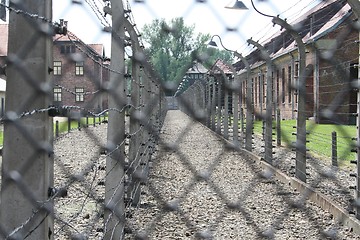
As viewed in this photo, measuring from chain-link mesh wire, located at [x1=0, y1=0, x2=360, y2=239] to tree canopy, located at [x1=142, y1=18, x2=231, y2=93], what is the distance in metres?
0.04

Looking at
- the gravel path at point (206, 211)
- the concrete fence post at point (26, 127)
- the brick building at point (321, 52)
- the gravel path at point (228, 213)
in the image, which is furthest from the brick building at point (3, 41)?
the gravel path at point (228, 213)

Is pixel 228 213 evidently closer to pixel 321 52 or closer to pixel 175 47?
pixel 321 52

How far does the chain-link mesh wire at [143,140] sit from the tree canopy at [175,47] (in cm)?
4

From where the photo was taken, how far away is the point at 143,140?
580 centimetres

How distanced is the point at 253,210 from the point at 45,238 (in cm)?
382

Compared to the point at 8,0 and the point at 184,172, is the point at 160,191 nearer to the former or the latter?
the point at 184,172

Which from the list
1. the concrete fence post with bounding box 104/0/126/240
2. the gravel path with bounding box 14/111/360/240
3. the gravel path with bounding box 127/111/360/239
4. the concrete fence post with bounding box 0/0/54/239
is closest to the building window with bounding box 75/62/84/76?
the concrete fence post with bounding box 0/0/54/239

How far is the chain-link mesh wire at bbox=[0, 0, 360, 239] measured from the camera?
4.36ft

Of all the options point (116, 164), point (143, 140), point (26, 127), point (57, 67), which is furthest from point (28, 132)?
point (143, 140)

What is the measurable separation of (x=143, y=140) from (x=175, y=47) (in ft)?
13.2

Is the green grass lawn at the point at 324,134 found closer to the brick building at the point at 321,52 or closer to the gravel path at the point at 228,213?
the brick building at the point at 321,52

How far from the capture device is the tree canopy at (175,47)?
5.53ft

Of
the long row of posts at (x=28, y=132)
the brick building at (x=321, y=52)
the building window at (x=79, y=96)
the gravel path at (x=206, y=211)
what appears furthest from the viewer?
the gravel path at (x=206, y=211)

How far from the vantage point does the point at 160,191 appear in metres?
5.97
